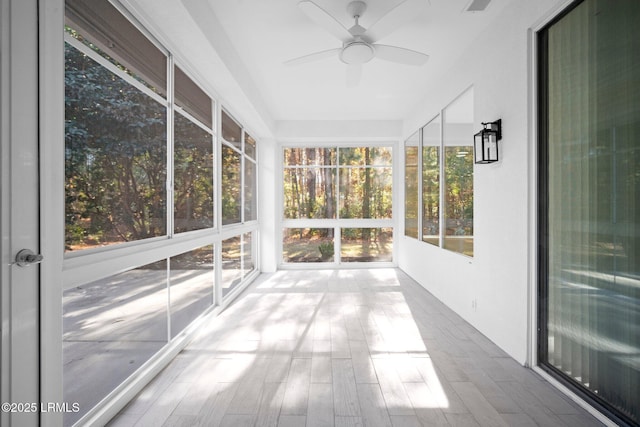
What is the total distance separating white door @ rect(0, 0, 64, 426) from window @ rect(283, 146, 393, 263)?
5118 millimetres

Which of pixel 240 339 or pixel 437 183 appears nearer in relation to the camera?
pixel 240 339

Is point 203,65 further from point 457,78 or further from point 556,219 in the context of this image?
point 556,219

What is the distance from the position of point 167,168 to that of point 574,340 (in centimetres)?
305

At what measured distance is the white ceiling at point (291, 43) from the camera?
257 centimetres

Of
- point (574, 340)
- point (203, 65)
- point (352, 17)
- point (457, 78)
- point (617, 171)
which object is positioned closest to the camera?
point (617, 171)

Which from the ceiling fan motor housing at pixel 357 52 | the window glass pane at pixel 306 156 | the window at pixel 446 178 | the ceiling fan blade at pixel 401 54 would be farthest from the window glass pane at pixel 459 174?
the window glass pane at pixel 306 156

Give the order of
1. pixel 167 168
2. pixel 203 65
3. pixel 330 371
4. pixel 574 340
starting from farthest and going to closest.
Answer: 1. pixel 203 65
2. pixel 167 168
3. pixel 330 371
4. pixel 574 340

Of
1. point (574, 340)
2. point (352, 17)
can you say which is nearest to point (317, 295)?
point (574, 340)

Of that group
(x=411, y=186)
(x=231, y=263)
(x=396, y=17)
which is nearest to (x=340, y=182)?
(x=411, y=186)

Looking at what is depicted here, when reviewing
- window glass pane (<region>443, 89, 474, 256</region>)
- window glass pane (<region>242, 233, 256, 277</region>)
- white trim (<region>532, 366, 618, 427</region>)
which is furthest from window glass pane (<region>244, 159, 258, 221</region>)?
white trim (<region>532, 366, 618, 427</region>)

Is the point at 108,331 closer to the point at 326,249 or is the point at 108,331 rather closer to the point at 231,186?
the point at 231,186

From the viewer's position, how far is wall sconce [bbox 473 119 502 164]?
2.80m

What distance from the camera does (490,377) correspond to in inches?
90.5

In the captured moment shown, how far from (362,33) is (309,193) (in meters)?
4.03
